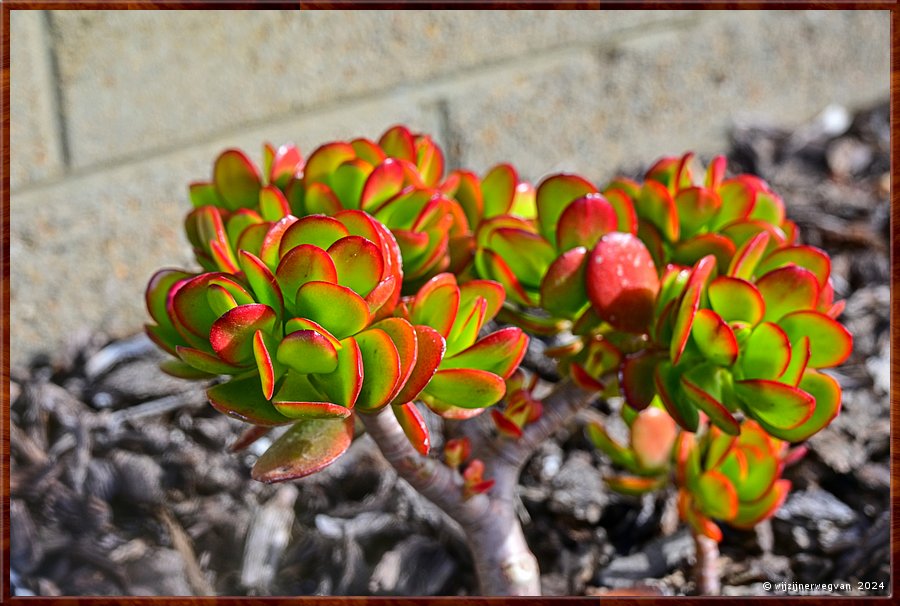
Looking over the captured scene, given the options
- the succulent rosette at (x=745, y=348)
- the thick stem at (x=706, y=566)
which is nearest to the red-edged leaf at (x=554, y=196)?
the succulent rosette at (x=745, y=348)

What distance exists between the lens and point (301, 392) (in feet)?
2.27

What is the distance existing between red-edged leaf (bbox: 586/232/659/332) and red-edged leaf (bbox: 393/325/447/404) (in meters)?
0.17

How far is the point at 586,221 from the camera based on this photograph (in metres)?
0.81

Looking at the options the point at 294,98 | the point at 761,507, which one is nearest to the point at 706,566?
the point at 761,507

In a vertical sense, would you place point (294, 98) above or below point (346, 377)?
above

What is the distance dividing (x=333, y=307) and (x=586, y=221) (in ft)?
0.85

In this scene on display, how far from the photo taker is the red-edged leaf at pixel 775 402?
728 mm

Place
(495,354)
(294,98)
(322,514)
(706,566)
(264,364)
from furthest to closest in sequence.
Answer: (294,98)
(322,514)
(706,566)
(495,354)
(264,364)

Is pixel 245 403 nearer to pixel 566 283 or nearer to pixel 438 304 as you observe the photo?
pixel 438 304

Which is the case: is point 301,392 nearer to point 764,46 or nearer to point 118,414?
point 118,414

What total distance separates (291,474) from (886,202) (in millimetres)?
1603

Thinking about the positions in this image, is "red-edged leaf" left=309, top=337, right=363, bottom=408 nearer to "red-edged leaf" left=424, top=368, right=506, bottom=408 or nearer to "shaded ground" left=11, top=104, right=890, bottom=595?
"red-edged leaf" left=424, top=368, right=506, bottom=408

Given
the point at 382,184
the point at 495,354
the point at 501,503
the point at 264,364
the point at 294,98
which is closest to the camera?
the point at 264,364

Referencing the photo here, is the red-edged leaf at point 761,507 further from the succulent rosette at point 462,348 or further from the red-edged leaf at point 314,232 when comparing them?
the red-edged leaf at point 314,232
